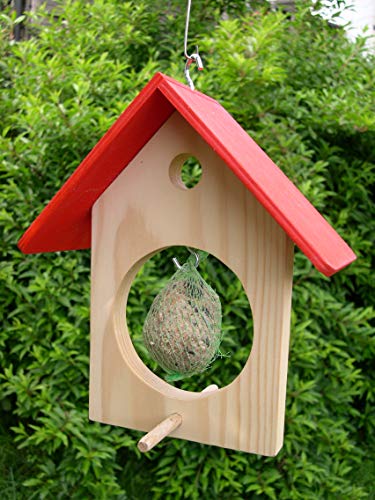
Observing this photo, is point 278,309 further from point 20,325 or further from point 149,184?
point 20,325

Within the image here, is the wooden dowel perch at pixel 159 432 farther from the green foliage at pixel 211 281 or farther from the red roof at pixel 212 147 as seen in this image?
the green foliage at pixel 211 281

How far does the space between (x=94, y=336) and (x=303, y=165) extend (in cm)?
144

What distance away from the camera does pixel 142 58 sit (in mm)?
3123

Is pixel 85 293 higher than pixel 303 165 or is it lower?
higher

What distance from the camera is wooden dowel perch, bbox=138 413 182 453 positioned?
1.13 m

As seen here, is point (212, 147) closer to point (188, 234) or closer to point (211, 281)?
point (188, 234)

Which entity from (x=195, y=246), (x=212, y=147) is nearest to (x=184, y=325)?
(x=195, y=246)

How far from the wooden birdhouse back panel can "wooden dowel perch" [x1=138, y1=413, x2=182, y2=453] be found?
23 mm

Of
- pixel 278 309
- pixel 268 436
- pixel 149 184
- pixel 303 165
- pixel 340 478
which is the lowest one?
pixel 340 478

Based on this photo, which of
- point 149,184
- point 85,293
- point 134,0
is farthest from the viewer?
point 134,0

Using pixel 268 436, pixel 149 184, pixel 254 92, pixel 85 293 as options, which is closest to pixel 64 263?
pixel 85 293

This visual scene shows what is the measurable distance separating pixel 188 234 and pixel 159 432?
1.23 ft

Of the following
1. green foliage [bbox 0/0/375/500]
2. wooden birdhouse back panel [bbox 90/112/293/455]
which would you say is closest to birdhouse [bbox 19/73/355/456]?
wooden birdhouse back panel [bbox 90/112/293/455]

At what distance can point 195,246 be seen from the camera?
1201 millimetres
